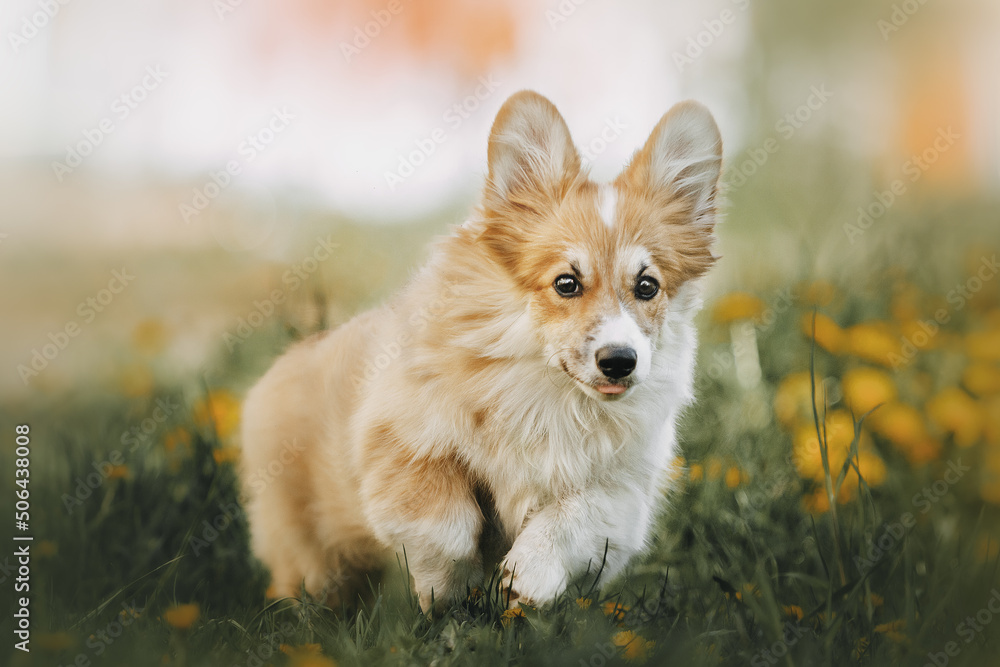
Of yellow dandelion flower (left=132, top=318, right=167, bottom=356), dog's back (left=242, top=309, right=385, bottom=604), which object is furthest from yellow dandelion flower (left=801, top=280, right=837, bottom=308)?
→ yellow dandelion flower (left=132, top=318, right=167, bottom=356)

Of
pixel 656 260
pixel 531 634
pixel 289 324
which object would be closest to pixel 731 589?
pixel 531 634

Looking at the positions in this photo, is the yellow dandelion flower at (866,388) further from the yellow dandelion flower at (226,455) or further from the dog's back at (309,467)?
the yellow dandelion flower at (226,455)

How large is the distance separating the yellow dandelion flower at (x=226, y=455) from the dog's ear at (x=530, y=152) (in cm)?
172

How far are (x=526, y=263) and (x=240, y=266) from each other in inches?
72.8

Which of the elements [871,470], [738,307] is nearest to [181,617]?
[871,470]

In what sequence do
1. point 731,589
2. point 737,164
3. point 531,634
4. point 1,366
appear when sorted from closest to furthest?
point 531,634 → point 731,589 → point 1,366 → point 737,164

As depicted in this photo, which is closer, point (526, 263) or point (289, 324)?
point (526, 263)

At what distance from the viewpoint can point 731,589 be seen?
7.40 ft

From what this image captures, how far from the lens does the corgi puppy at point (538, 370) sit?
7.65 feet

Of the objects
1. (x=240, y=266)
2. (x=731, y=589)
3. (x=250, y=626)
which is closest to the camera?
(x=731, y=589)

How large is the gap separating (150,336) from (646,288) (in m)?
2.49

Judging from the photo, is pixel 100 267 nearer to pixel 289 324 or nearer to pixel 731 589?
pixel 289 324

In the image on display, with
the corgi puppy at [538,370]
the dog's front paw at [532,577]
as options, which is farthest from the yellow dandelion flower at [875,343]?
the dog's front paw at [532,577]

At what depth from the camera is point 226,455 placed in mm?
3400
